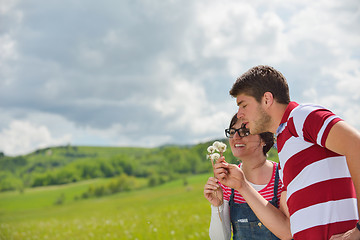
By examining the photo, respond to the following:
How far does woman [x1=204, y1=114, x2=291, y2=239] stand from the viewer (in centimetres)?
259

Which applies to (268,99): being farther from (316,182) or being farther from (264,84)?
(316,182)

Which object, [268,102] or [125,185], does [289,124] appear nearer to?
[268,102]

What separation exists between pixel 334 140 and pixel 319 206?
420mm

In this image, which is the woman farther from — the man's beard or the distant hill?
the distant hill

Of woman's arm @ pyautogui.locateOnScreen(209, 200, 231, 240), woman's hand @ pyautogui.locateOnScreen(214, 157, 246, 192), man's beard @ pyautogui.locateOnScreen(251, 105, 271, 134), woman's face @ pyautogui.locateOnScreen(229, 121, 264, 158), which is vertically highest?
man's beard @ pyautogui.locateOnScreen(251, 105, 271, 134)

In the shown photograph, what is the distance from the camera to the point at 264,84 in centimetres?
243

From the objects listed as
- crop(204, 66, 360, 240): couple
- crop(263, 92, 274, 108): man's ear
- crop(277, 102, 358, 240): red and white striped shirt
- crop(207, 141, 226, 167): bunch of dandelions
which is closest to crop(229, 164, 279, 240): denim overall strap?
crop(204, 66, 360, 240): couple

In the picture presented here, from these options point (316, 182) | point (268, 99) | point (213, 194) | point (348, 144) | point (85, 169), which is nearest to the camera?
point (348, 144)

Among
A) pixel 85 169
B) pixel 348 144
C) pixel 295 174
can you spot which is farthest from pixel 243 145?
pixel 85 169

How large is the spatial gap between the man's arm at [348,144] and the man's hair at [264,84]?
62cm

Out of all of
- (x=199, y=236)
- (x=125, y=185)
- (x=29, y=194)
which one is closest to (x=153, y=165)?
(x=125, y=185)

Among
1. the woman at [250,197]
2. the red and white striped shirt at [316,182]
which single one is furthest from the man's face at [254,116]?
the woman at [250,197]

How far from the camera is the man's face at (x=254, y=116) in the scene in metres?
2.39

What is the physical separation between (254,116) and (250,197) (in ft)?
2.05
